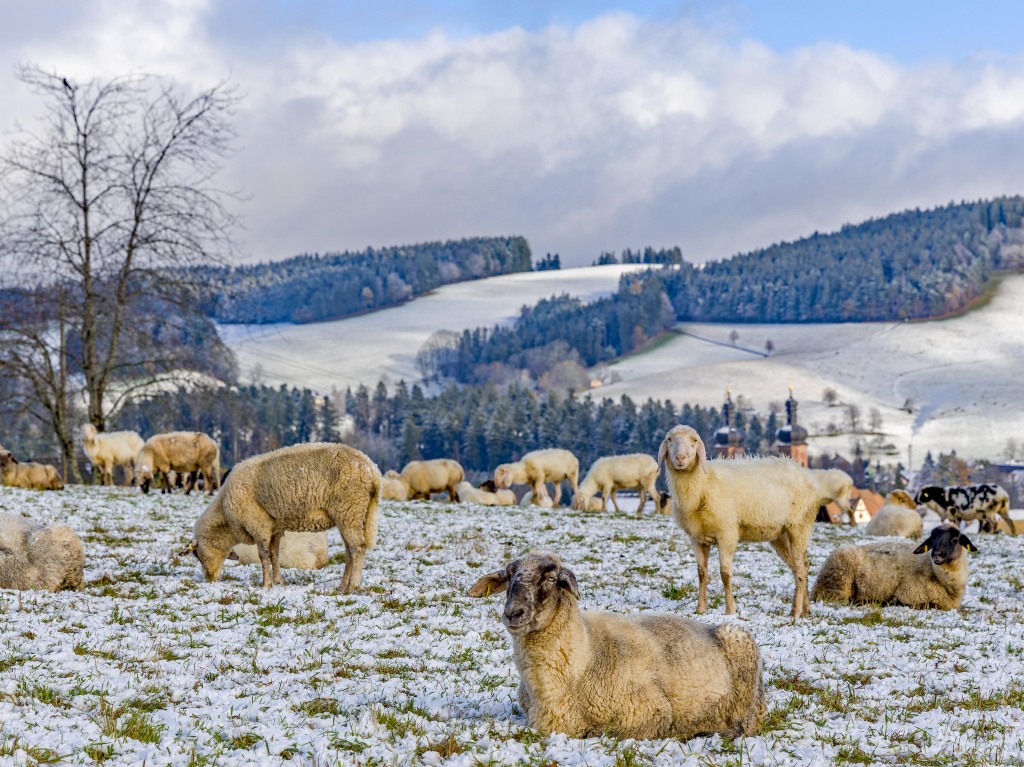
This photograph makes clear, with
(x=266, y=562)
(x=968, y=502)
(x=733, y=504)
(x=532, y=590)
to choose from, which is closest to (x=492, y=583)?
(x=532, y=590)

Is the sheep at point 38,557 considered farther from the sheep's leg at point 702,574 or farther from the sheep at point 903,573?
the sheep at point 903,573

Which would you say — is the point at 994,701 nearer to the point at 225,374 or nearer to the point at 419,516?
the point at 419,516

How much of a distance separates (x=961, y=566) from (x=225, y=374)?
25.8 meters

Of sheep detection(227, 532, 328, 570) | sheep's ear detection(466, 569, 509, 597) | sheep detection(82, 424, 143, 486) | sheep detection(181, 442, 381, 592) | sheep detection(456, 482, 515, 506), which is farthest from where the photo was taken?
sheep detection(456, 482, 515, 506)

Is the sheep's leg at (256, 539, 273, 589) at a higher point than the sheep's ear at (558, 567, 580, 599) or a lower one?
lower

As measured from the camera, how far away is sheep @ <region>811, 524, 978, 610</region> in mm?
13781

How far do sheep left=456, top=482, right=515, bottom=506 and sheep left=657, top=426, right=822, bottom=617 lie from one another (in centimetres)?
2021

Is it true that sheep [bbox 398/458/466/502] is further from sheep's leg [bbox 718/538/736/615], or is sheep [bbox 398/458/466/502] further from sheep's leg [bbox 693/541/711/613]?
sheep's leg [bbox 718/538/736/615]

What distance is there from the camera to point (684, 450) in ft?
42.2

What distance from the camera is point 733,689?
7.46 m

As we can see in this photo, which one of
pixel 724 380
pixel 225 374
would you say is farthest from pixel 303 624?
pixel 724 380

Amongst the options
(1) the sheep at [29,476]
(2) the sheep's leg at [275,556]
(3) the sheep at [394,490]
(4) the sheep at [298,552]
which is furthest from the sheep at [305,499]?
(3) the sheep at [394,490]

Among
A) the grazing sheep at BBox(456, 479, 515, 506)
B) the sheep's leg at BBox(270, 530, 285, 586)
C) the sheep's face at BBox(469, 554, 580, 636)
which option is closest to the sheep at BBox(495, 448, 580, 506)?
the grazing sheep at BBox(456, 479, 515, 506)

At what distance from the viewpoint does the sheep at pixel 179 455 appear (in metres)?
27.8
